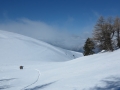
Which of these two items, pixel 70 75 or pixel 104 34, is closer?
pixel 70 75

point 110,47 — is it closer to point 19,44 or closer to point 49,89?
point 49,89

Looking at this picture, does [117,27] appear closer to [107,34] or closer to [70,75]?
[107,34]

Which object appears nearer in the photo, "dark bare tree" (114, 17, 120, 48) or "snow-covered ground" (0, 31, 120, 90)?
"snow-covered ground" (0, 31, 120, 90)

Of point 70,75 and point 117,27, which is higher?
point 117,27

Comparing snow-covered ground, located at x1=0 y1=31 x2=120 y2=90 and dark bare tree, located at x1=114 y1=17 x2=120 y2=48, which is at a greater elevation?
dark bare tree, located at x1=114 y1=17 x2=120 y2=48

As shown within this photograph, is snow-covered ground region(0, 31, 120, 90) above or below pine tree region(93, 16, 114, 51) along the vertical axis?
below

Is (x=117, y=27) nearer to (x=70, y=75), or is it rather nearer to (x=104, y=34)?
(x=104, y=34)

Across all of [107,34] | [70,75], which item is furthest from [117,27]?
[70,75]

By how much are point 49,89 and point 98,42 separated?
19312mm

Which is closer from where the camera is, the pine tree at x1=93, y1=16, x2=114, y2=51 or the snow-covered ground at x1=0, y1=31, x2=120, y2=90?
the snow-covered ground at x1=0, y1=31, x2=120, y2=90

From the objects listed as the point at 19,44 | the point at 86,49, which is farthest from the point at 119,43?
the point at 19,44

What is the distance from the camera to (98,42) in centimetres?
2877

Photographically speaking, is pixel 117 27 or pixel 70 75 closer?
pixel 70 75

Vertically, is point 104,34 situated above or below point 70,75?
above
